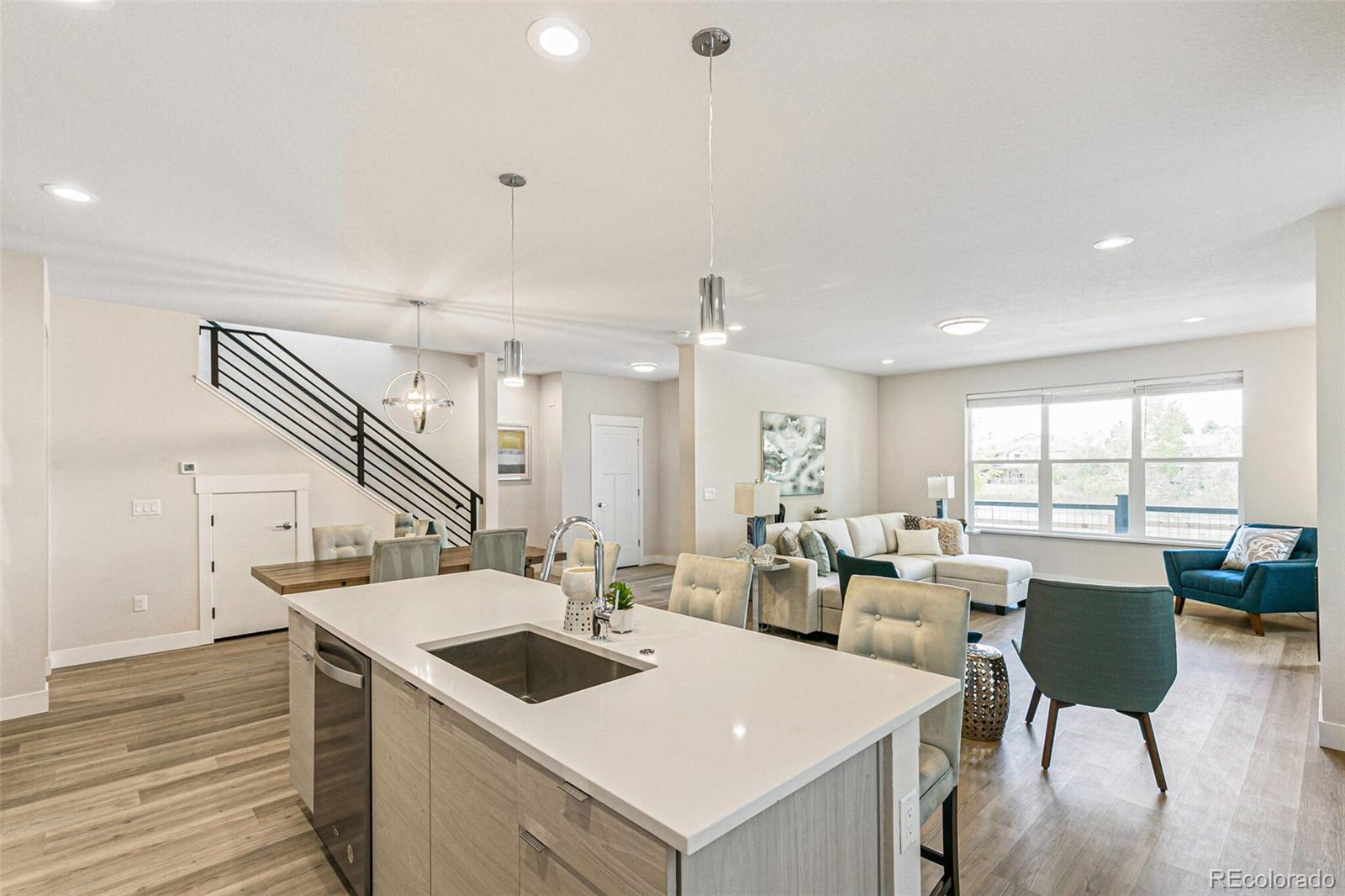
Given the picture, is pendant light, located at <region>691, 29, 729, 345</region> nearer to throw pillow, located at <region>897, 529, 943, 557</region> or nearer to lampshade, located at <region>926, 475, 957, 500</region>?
throw pillow, located at <region>897, 529, 943, 557</region>

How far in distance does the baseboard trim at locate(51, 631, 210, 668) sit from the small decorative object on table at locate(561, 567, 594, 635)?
181 inches

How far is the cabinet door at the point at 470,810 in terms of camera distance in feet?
4.35

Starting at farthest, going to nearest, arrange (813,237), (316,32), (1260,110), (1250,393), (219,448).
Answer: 1. (1250,393)
2. (219,448)
3. (813,237)
4. (1260,110)
5. (316,32)

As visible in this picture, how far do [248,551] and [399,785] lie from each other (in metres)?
4.44

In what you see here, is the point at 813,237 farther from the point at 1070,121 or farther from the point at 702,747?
the point at 702,747

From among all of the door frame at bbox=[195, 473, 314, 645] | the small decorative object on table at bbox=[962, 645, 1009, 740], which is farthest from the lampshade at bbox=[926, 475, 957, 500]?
the door frame at bbox=[195, 473, 314, 645]

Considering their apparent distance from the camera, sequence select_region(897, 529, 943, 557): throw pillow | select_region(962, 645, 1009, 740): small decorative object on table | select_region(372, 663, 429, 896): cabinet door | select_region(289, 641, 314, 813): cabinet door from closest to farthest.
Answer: select_region(372, 663, 429, 896): cabinet door
select_region(289, 641, 314, 813): cabinet door
select_region(962, 645, 1009, 740): small decorative object on table
select_region(897, 529, 943, 557): throw pillow

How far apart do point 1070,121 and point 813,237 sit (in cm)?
131

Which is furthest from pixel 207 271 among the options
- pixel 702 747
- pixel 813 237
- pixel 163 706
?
pixel 702 747

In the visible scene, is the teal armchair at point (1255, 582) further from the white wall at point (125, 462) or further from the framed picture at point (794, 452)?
the white wall at point (125, 462)

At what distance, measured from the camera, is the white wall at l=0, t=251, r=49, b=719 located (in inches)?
140

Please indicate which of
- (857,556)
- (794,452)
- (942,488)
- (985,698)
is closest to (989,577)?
(857,556)

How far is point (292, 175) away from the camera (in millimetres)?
2607

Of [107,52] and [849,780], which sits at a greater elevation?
[107,52]
